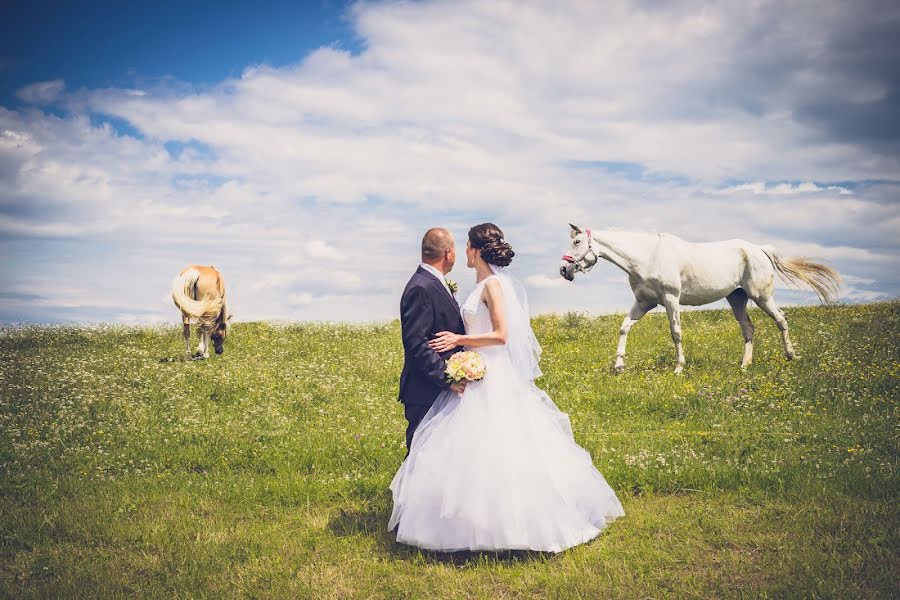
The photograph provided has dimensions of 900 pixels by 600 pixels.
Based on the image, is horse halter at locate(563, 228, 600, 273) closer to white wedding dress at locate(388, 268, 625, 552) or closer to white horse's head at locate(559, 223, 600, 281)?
white horse's head at locate(559, 223, 600, 281)

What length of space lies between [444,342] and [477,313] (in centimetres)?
48

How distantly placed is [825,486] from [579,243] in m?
9.06

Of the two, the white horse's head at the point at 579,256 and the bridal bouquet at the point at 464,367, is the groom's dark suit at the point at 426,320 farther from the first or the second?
the white horse's head at the point at 579,256

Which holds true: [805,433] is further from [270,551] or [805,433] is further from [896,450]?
[270,551]

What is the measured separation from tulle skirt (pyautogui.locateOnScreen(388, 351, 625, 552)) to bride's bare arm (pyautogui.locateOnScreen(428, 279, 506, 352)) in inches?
14.2

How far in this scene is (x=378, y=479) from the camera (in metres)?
9.39

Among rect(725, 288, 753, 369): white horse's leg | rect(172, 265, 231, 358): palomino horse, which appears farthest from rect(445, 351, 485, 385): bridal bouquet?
rect(172, 265, 231, 358): palomino horse

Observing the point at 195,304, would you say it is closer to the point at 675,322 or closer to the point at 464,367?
the point at 675,322

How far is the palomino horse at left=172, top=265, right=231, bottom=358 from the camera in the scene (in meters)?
20.8

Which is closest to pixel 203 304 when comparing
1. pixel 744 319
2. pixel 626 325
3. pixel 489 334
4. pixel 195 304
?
pixel 195 304

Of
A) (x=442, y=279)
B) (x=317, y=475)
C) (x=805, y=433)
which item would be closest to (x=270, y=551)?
(x=317, y=475)

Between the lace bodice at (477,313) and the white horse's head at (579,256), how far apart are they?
9.79 m

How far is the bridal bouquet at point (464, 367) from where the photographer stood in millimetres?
6719

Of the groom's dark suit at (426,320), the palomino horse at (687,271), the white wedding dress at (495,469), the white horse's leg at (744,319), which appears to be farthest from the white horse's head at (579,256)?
the groom's dark suit at (426,320)
